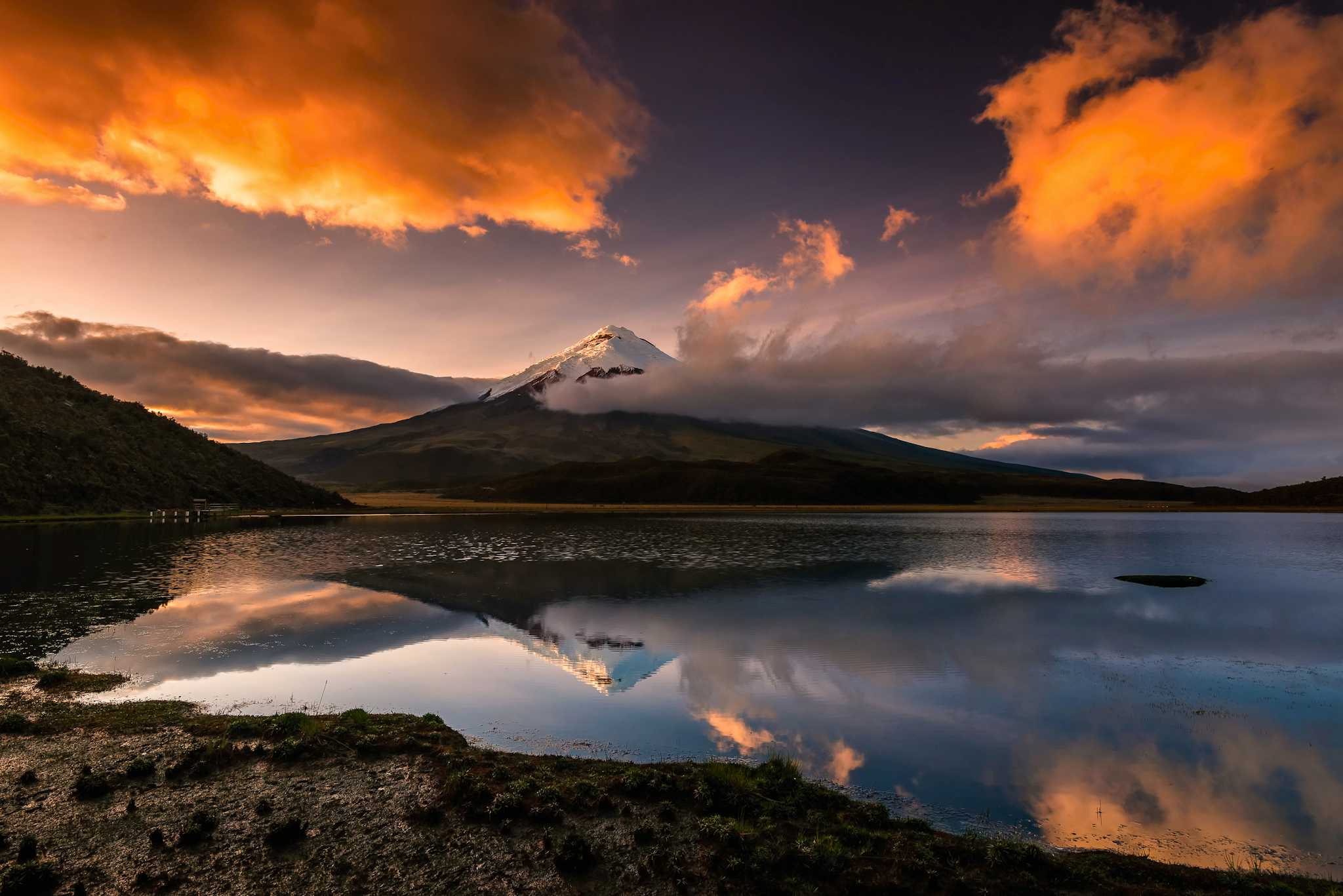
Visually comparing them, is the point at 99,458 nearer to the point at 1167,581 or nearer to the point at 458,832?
the point at 458,832

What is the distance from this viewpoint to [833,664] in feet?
89.0

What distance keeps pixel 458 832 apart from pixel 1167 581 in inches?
2329

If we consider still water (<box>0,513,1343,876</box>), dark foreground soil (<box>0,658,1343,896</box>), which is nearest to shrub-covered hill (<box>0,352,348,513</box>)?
still water (<box>0,513,1343,876</box>)

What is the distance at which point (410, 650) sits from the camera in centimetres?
2878

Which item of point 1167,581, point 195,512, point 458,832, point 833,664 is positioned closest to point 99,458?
point 195,512

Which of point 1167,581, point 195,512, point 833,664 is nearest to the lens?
point 833,664

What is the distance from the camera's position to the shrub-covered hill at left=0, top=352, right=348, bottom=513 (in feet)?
315

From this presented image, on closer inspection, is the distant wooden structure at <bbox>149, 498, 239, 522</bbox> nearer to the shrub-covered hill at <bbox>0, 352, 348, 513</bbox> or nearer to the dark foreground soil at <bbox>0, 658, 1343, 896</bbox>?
the shrub-covered hill at <bbox>0, 352, 348, 513</bbox>

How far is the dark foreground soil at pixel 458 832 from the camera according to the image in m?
10.9

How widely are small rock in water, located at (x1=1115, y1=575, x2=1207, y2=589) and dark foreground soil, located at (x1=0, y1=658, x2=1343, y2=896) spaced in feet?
158

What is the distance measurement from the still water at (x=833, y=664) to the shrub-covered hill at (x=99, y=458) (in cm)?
4502

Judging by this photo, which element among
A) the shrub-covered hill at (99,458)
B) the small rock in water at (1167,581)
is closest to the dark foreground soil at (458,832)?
the small rock in water at (1167,581)

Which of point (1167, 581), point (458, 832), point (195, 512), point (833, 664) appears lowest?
point (195, 512)

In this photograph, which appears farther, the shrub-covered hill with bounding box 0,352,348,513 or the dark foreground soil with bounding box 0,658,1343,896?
the shrub-covered hill with bounding box 0,352,348,513
